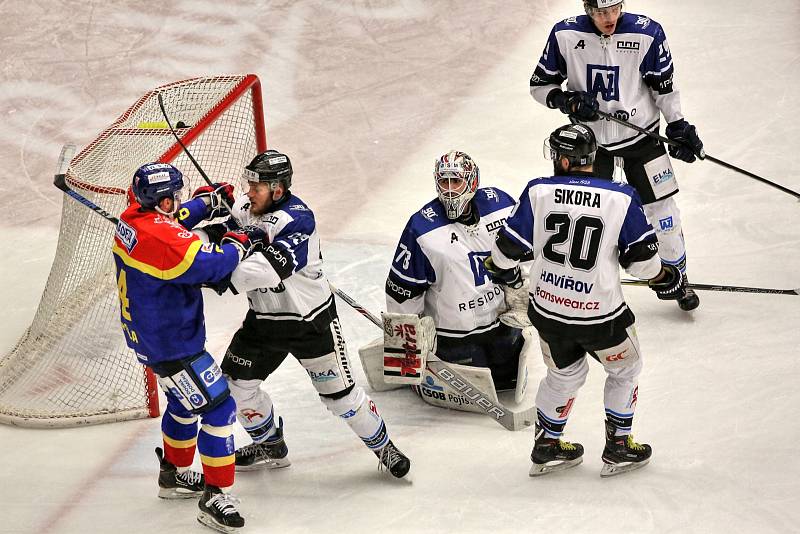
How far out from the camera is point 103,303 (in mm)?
5812

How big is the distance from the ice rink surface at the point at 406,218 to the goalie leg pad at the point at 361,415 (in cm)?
21

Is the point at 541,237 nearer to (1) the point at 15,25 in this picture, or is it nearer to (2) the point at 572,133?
(2) the point at 572,133

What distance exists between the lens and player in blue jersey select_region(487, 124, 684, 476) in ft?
13.9

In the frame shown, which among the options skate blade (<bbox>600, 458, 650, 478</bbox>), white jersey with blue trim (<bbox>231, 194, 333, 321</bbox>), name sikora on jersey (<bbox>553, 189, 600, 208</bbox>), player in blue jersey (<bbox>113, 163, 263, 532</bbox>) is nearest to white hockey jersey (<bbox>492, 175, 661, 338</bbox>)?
name sikora on jersey (<bbox>553, 189, 600, 208</bbox>)

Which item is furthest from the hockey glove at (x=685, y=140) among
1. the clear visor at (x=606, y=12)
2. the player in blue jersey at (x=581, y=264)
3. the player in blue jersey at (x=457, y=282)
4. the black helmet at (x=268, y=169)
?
the black helmet at (x=268, y=169)

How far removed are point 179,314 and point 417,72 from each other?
478 cm

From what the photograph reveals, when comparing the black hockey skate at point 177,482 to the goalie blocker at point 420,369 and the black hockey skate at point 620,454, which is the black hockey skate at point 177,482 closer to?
the goalie blocker at point 420,369

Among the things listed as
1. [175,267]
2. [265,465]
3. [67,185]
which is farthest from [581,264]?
[67,185]

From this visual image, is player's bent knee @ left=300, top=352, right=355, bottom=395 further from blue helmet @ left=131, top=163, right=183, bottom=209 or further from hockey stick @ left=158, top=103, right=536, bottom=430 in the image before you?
blue helmet @ left=131, top=163, right=183, bottom=209

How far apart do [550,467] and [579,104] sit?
185 cm

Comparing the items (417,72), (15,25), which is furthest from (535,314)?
(15,25)

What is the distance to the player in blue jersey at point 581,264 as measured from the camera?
4223 mm

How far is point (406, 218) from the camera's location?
A: 7113mm

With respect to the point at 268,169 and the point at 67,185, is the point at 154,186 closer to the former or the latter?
the point at 268,169
